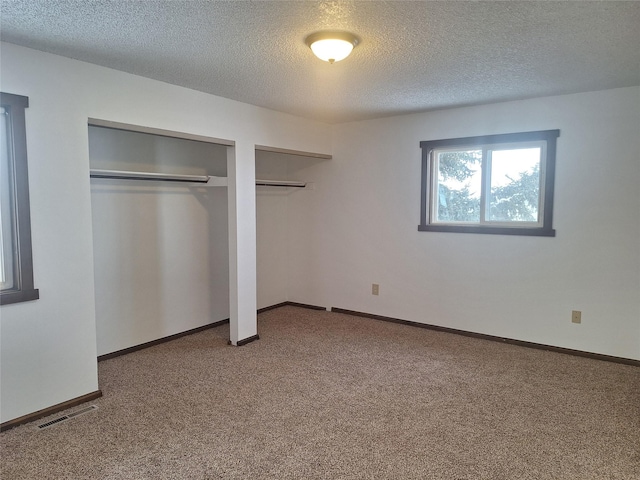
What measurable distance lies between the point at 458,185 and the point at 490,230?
578mm

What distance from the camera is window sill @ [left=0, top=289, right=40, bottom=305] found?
8.34 ft

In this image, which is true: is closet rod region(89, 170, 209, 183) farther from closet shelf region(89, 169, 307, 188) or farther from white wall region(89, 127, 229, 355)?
white wall region(89, 127, 229, 355)

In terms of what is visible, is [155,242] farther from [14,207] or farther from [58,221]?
[14,207]

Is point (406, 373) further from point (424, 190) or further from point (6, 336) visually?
point (6, 336)

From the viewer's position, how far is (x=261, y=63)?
288 centimetres

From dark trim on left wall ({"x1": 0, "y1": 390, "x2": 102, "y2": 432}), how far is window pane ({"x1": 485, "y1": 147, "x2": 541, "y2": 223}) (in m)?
3.68

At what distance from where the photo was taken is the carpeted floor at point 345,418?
224cm

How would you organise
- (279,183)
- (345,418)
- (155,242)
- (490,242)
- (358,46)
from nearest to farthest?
(358,46) < (345,418) < (155,242) < (490,242) < (279,183)

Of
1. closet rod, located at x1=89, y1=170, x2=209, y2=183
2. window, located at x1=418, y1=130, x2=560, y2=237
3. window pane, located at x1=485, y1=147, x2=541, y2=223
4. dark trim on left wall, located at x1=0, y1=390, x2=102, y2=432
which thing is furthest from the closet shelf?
window pane, located at x1=485, y1=147, x2=541, y2=223

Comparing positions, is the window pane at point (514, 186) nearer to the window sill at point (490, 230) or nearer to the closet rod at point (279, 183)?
the window sill at point (490, 230)

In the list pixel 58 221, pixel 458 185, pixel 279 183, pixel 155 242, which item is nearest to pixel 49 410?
pixel 58 221

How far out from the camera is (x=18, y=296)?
2.59 metres

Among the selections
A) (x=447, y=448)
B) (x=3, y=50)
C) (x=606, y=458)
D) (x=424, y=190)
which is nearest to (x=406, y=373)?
(x=447, y=448)

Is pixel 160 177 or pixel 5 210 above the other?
pixel 160 177
